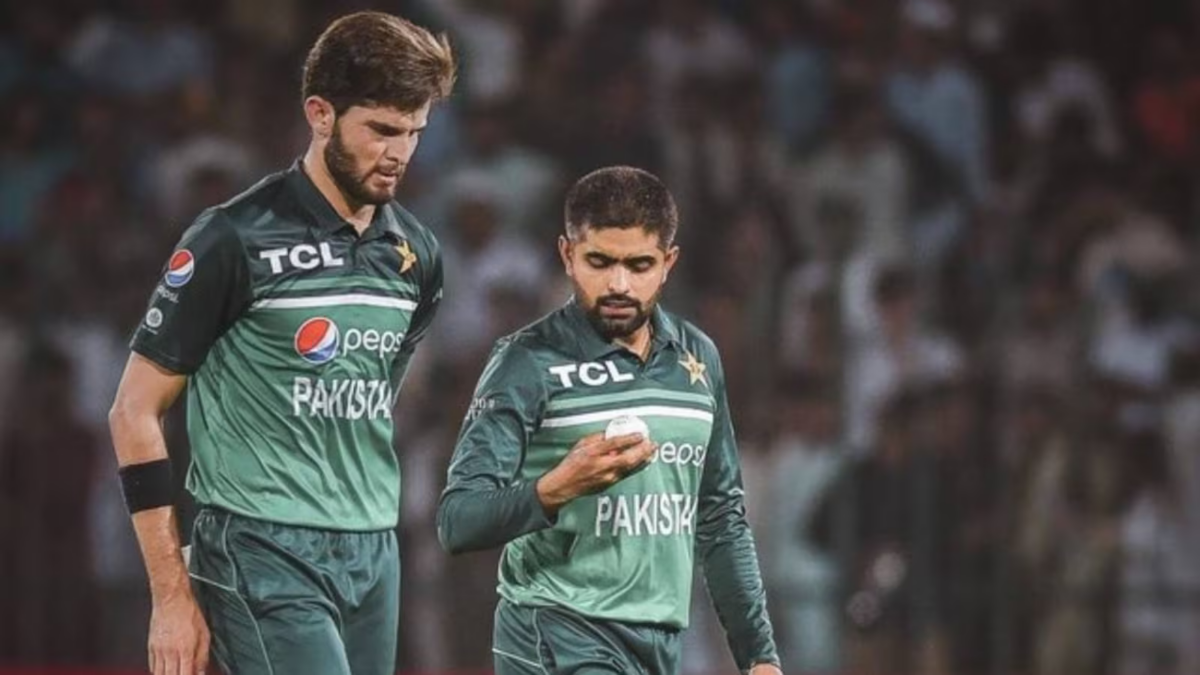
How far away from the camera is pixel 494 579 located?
10438 millimetres

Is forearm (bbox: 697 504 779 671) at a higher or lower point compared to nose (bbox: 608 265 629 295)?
lower

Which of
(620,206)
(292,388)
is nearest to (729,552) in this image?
(620,206)

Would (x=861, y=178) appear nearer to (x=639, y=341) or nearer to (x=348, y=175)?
(x=639, y=341)

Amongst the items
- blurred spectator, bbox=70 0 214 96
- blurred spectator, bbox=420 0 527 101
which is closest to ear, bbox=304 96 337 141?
blurred spectator, bbox=420 0 527 101

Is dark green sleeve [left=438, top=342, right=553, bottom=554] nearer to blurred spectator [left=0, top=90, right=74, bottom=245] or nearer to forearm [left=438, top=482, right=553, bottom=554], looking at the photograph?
forearm [left=438, top=482, right=553, bottom=554]

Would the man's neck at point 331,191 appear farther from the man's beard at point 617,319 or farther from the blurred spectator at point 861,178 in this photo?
the blurred spectator at point 861,178

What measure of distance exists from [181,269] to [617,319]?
3.02ft

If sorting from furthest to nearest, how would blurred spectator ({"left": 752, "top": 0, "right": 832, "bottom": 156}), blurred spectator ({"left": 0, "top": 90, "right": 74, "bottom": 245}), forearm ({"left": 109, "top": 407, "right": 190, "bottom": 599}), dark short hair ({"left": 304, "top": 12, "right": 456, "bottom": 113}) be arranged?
1. blurred spectator ({"left": 752, "top": 0, "right": 832, "bottom": 156})
2. blurred spectator ({"left": 0, "top": 90, "right": 74, "bottom": 245})
3. dark short hair ({"left": 304, "top": 12, "right": 456, "bottom": 113})
4. forearm ({"left": 109, "top": 407, "right": 190, "bottom": 599})

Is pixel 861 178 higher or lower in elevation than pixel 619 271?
higher

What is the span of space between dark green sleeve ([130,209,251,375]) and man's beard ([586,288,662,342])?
2.43 feet

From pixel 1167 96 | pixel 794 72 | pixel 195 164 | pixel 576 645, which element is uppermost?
pixel 794 72

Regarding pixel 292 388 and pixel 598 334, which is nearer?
pixel 292 388

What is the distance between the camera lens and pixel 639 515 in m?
5.28

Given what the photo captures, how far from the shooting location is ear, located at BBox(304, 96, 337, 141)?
524cm
